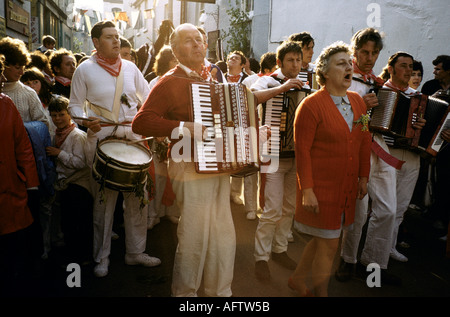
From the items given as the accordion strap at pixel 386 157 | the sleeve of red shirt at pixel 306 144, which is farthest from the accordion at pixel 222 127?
the accordion strap at pixel 386 157

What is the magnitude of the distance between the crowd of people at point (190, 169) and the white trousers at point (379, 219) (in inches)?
0.4

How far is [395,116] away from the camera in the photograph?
3.92 meters

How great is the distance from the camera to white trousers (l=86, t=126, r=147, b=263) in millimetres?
3883

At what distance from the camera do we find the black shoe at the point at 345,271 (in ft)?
12.7

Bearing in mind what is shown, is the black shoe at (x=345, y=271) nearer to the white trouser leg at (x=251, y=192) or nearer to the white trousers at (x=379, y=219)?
the white trousers at (x=379, y=219)

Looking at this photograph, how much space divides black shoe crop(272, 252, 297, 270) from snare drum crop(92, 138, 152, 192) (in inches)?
67.7

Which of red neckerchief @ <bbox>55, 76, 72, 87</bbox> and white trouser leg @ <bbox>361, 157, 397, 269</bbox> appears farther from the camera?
red neckerchief @ <bbox>55, 76, 72, 87</bbox>

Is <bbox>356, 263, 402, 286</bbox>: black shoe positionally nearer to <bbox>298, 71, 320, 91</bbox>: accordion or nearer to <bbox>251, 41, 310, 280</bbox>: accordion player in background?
<bbox>251, 41, 310, 280</bbox>: accordion player in background

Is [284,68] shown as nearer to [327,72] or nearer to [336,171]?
[327,72]

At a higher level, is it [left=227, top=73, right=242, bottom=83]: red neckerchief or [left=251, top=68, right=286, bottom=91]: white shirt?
[left=227, top=73, right=242, bottom=83]: red neckerchief

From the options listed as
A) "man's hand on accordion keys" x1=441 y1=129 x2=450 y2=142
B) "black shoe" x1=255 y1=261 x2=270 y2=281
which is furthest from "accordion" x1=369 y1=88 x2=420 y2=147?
"black shoe" x1=255 y1=261 x2=270 y2=281

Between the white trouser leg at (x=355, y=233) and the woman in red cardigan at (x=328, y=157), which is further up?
the woman in red cardigan at (x=328, y=157)

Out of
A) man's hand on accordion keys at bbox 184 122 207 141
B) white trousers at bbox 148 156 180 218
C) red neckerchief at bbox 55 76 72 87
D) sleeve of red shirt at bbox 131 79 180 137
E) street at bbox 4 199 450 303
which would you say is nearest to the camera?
man's hand on accordion keys at bbox 184 122 207 141
